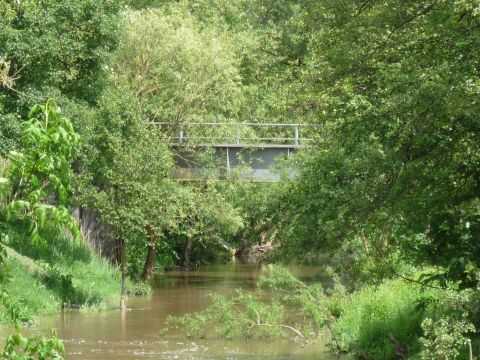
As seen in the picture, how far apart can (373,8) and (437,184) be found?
3.84 m

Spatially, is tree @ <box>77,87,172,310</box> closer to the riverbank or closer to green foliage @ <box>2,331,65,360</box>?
the riverbank

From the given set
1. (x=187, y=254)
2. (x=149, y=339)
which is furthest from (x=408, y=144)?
(x=187, y=254)

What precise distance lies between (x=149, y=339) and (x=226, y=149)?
48.2 feet

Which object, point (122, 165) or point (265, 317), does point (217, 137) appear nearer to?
point (122, 165)

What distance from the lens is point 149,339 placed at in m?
21.0

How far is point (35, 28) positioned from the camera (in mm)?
24531

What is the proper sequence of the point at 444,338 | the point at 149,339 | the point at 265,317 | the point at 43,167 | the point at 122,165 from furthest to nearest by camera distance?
the point at 122,165
the point at 149,339
the point at 265,317
the point at 444,338
the point at 43,167

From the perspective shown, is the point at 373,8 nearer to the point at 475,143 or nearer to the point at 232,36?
the point at 475,143

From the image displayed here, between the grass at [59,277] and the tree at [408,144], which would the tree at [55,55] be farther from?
the tree at [408,144]

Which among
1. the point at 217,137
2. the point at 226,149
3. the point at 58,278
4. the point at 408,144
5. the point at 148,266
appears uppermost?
the point at 217,137

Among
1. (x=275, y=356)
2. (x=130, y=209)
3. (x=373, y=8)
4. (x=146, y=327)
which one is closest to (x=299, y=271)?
(x=130, y=209)

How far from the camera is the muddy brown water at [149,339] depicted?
18844 mm

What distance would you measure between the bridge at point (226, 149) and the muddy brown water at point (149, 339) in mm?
4697

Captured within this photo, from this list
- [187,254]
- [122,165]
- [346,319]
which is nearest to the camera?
[346,319]
